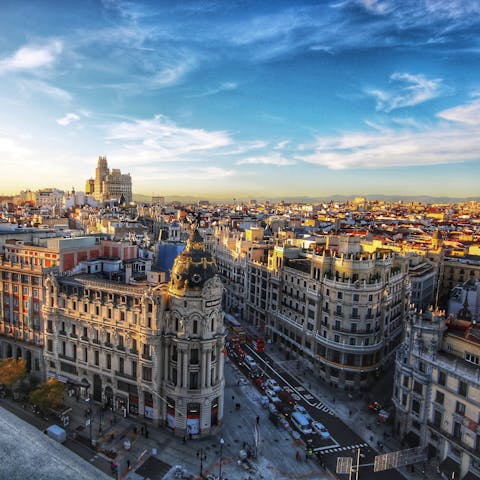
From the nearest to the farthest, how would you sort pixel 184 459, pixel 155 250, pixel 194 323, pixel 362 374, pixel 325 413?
pixel 184 459 → pixel 194 323 → pixel 325 413 → pixel 362 374 → pixel 155 250

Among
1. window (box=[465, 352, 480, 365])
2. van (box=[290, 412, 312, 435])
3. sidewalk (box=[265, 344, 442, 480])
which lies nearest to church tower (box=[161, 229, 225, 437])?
van (box=[290, 412, 312, 435])

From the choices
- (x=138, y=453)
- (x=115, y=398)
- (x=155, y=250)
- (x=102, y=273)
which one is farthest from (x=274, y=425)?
(x=155, y=250)

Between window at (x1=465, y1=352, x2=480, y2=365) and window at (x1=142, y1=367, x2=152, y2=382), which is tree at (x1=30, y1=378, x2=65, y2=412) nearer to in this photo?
window at (x1=142, y1=367, x2=152, y2=382)

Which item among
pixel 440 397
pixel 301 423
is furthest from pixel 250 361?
pixel 440 397

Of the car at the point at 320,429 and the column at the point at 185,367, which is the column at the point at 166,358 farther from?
the car at the point at 320,429

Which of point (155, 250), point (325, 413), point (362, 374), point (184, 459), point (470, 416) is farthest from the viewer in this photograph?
point (155, 250)

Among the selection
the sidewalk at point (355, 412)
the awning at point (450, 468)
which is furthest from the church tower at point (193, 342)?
the awning at point (450, 468)

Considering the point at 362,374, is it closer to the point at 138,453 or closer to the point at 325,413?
the point at 325,413
